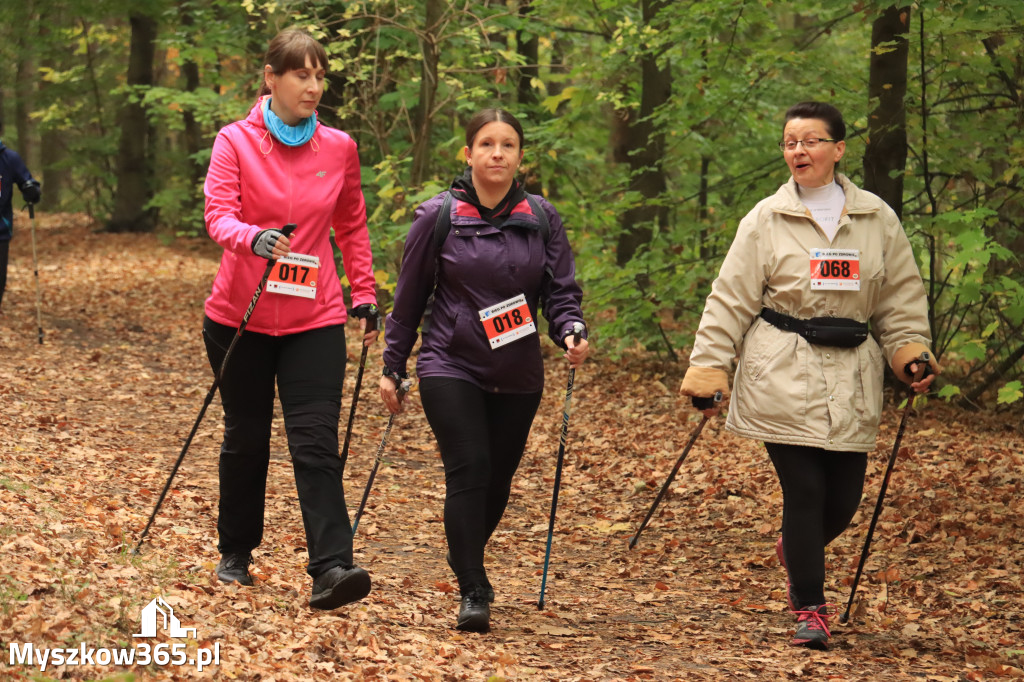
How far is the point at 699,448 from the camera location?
8.94 metres

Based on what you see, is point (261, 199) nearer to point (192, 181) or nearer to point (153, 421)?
point (153, 421)

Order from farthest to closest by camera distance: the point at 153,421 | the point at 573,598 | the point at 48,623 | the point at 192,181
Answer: the point at 192,181 → the point at 153,421 → the point at 573,598 → the point at 48,623

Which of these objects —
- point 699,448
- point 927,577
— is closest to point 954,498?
point 927,577

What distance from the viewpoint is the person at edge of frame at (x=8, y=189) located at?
10008 mm

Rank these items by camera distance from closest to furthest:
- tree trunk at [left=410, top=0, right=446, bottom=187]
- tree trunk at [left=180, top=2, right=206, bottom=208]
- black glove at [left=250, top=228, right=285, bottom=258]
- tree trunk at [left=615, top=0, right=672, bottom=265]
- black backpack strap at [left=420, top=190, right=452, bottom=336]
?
1. black glove at [left=250, top=228, right=285, bottom=258]
2. black backpack strap at [left=420, top=190, right=452, bottom=336]
3. tree trunk at [left=410, top=0, right=446, bottom=187]
4. tree trunk at [left=615, top=0, right=672, bottom=265]
5. tree trunk at [left=180, top=2, right=206, bottom=208]

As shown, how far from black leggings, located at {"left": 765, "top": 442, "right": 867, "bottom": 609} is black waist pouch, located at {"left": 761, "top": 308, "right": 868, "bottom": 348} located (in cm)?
48

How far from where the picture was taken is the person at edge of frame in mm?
10008

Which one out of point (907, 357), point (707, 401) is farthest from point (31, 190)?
point (907, 357)

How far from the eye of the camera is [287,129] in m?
4.29

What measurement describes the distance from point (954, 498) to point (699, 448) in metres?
2.42

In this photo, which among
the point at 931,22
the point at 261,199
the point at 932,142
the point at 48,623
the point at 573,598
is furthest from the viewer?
the point at 932,142

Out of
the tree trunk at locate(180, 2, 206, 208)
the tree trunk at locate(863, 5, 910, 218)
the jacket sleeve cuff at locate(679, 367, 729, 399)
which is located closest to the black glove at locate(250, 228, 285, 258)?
the jacket sleeve cuff at locate(679, 367, 729, 399)

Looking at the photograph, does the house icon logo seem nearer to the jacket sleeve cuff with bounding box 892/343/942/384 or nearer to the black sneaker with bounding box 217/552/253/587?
the black sneaker with bounding box 217/552/253/587

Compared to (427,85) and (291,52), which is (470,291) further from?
(427,85)
